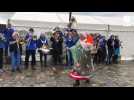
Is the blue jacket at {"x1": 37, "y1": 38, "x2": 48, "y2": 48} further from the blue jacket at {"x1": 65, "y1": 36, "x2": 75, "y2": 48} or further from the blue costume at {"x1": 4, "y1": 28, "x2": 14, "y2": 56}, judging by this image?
the blue costume at {"x1": 4, "y1": 28, "x2": 14, "y2": 56}

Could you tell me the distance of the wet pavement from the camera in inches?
318

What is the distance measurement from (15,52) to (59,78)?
1220 mm

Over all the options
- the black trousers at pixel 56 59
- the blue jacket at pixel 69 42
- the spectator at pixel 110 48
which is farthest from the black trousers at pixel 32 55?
the spectator at pixel 110 48

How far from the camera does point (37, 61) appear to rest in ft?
33.0

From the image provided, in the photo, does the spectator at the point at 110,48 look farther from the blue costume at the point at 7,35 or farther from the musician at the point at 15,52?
the blue costume at the point at 7,35

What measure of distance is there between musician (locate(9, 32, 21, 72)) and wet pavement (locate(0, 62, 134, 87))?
0.55 feet

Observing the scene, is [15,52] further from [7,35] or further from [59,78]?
[59,78]

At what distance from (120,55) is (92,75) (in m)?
2.38

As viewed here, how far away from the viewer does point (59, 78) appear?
8.79 metres

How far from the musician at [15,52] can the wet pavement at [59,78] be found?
0.17 meters

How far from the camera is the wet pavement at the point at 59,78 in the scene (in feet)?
26.5
